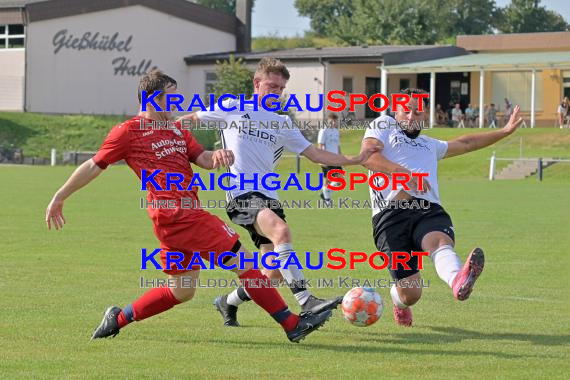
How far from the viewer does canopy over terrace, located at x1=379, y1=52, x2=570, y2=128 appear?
178ft

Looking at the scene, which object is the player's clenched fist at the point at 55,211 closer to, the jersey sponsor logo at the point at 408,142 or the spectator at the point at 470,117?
the jersey sponsor logo at the point at 408,142

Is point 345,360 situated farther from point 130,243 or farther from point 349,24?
point 349,24

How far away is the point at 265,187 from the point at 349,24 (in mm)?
87812

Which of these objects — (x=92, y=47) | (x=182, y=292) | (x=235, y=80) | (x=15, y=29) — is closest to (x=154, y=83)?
(x=182, y=292)

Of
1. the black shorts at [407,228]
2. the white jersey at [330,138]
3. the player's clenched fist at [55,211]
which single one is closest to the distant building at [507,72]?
the white jersey at [330,138]

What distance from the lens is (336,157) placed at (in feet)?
28.3

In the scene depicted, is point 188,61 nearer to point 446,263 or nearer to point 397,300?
point 397,300

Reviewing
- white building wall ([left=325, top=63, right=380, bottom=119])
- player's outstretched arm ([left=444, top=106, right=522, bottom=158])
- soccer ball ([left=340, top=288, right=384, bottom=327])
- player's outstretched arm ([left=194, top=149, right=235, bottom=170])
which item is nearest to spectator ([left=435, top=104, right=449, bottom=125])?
white building wall ([left=325, top=63, right=380, bottom=119])

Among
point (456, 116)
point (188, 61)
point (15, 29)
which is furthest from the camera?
point (188, 61)

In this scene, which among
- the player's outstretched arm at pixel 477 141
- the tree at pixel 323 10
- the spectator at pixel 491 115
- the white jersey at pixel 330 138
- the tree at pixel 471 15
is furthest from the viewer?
the tree at pixel 323 10

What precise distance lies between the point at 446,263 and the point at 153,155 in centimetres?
240

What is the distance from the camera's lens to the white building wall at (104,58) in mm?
57312

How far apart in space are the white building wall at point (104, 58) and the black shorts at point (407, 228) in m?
50.2

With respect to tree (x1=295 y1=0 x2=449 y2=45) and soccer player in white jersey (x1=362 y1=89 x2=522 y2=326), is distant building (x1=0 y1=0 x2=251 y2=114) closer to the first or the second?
tree (x1=295 y1=0 x2=449 y2=45)
